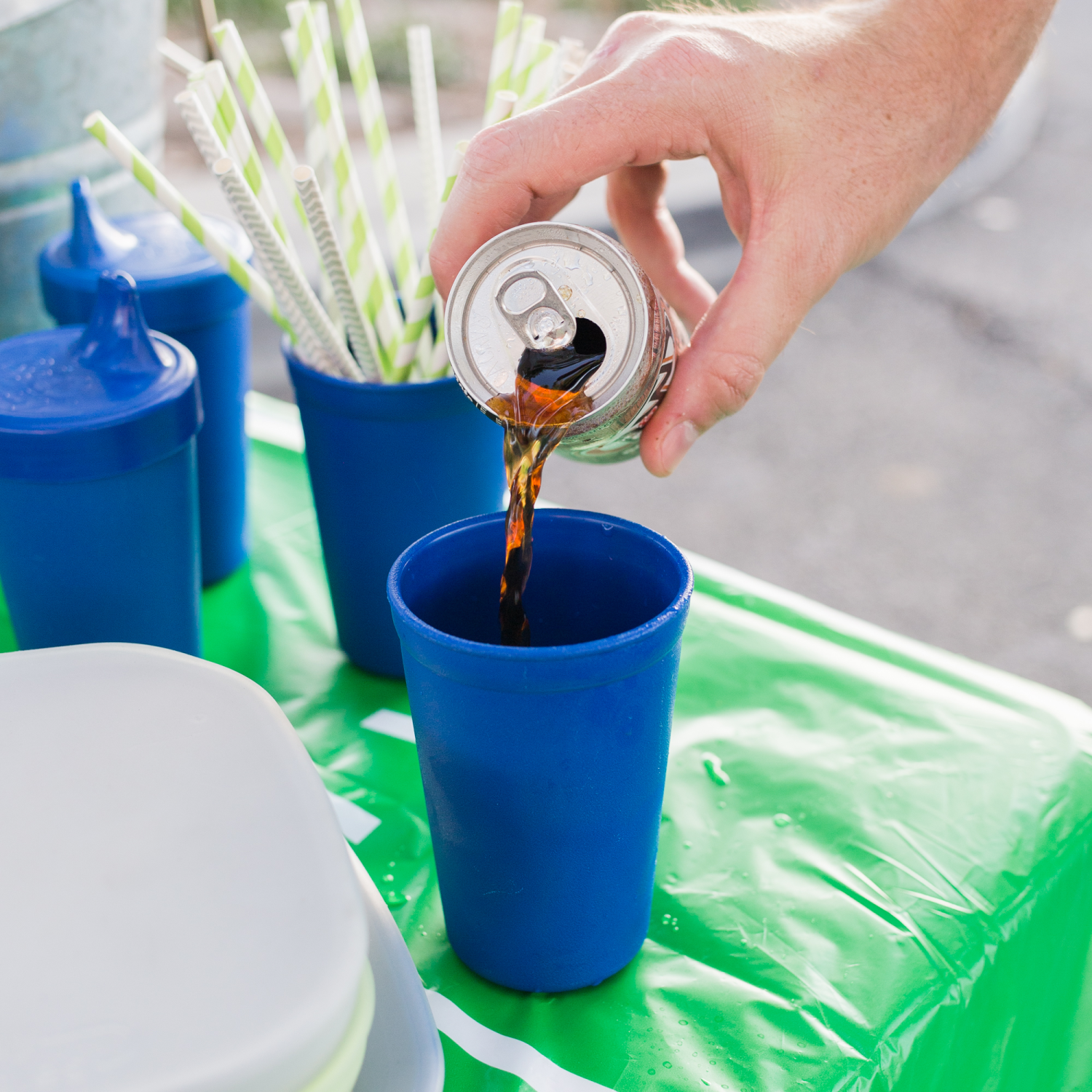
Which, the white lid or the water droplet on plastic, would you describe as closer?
the white lid

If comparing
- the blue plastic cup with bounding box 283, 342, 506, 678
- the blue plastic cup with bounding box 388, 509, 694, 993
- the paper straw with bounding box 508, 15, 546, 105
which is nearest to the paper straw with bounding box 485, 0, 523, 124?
the paper straw with bounding box 508, 15, 546, 105

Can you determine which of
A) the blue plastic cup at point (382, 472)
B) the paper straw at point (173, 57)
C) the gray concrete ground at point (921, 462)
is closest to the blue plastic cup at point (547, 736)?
the blue plastic cup at point (382, 472)

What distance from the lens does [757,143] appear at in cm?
61

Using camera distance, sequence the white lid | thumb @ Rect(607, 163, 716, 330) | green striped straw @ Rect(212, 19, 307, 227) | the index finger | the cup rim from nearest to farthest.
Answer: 1. the white lid
2. the cup rim
3. the index finger
4. green striped straw @ Rect(212, 19, 307, 227)
5. thumb @ Rect(607, 163, 716, 330)

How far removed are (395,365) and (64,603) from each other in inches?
9.7

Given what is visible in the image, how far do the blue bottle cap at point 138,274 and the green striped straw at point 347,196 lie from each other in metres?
0.10

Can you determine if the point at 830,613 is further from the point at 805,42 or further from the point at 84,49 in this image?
the point at 84,49

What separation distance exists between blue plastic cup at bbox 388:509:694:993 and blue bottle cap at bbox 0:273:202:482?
195mm

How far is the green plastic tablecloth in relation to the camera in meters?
0.52

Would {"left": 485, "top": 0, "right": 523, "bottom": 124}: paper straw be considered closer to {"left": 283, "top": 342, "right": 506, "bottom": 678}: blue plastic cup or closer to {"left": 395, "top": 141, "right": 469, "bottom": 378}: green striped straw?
{"left": 395, "top": 141, "right": 469, "bottom": 378}: green striped straw

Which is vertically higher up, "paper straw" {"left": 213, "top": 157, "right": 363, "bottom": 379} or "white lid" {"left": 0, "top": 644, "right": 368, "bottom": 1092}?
"paper straw" {"left": 213, "top": 157, "right": 363, "bottom": 379}

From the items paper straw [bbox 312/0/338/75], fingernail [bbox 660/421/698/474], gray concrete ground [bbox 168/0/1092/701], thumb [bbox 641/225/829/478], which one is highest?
paper straw [bbox 312/0/338/75]

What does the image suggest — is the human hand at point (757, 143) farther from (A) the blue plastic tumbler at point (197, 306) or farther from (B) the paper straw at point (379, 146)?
(A) the blue plastic tumbler at point (197, 306)

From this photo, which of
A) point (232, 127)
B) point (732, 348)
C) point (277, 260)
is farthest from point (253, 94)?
point (732, 348)
